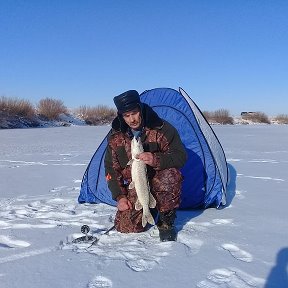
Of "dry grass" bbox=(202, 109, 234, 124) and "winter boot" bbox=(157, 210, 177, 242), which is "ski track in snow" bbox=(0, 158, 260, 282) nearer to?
"winter boot" bbox=(157, 210, 177, 242)

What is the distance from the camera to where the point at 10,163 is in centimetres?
814

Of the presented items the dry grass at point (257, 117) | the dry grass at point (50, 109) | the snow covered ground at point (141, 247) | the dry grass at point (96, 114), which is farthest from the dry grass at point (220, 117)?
the snow covered ground at point (141, 247)

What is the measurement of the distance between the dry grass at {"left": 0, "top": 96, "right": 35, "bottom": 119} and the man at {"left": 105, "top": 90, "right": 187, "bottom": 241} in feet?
78.5

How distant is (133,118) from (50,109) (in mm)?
27528

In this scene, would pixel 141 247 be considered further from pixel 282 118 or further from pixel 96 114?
pixel 282 118

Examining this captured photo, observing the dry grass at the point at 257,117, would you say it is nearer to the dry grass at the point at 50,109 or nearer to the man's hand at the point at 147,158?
the dry grass at the point at 50,109

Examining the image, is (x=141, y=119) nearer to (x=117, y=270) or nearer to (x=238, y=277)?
(x=117, y=270)

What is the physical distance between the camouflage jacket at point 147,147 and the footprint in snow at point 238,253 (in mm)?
788

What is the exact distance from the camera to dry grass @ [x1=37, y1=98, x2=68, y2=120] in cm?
2915

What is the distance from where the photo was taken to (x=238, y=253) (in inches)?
114

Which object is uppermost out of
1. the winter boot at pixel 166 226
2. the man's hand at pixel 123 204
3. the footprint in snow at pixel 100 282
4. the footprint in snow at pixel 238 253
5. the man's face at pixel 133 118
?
the man's face at pixel 133 118

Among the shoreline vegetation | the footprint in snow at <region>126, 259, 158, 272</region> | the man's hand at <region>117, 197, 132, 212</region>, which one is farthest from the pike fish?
the shoreline vegetation

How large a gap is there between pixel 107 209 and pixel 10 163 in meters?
4.62

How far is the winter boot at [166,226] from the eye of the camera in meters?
3.17
